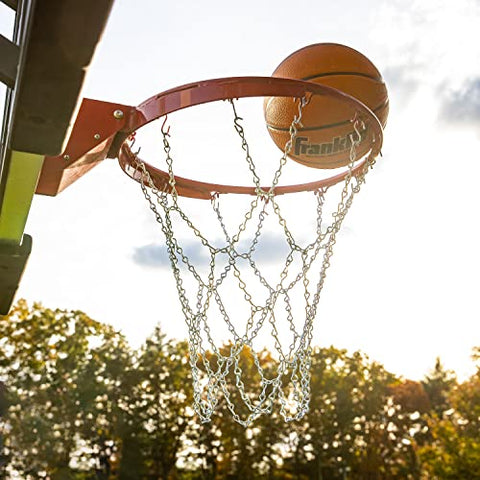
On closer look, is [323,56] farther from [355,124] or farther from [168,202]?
[168,202]

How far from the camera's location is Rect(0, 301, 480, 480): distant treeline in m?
16.9

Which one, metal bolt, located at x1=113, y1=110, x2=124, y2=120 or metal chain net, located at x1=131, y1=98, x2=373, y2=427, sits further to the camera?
metal chain net, located at x1=131, y1=98, x2=373, y2=427

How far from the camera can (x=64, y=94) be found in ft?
4.44

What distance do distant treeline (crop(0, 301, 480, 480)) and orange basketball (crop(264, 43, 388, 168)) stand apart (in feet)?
46.8

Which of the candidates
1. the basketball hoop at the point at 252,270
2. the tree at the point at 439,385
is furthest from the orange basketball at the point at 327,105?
the tree at the point at 439,385

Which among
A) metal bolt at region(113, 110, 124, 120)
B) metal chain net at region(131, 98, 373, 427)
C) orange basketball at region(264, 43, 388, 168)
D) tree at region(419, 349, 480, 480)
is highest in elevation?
tree at region(419, 349, 480, 480)

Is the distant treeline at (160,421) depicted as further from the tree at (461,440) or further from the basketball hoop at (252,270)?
the basketball hoop at (252,270)

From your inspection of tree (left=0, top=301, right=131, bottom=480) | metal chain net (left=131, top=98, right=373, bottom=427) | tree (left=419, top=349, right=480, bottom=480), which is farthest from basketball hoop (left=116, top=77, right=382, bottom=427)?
tree (left=0, top=301, right=131, bottom=480)

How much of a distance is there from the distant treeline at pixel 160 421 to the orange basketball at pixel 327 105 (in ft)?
46.8

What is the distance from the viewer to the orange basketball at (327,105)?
10.0 feet

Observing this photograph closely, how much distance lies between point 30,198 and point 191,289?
3.55 ft

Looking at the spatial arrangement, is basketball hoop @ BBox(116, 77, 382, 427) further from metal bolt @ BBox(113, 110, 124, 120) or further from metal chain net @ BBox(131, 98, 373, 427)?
metal bolt @ BBox(113, 110, 124, 120)

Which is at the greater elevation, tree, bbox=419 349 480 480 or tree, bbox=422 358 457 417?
tree, bbox=422 358 457 417

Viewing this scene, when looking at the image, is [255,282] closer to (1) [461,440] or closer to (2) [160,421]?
(1) [461,440]
